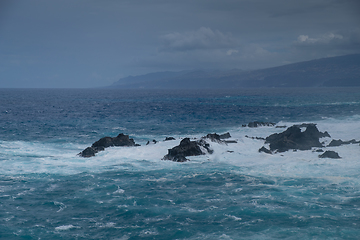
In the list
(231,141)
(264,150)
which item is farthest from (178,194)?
(231,141)

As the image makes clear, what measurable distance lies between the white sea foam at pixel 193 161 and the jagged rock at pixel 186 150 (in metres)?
0.81

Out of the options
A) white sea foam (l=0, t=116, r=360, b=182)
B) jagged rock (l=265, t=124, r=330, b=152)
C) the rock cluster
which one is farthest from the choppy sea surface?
jagged rock (l=265, t=124, r=330, b=152)

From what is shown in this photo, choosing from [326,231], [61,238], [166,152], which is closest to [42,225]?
[61,238]

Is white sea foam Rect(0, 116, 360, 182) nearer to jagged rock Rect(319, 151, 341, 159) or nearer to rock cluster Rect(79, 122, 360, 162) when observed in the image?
jagged rock Rect(319, 151, 341, 159)

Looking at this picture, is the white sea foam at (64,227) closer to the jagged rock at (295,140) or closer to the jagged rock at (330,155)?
the jagged rock at (295,140)

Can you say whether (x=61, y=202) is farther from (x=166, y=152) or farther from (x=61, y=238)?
(x=166, y=152)

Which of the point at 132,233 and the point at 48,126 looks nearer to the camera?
the point at 132,233

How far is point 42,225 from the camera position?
17.5 meters

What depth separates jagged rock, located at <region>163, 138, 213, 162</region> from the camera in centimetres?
3219

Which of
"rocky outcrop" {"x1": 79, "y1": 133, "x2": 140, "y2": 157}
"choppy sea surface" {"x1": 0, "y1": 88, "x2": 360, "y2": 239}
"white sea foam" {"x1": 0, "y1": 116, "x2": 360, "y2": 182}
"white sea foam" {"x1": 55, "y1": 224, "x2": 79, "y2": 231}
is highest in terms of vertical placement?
"rocky outcrop" {"x1": 79, "y1": 133, "x2": 140, "y2": 157}

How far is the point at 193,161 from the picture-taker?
31703 mm

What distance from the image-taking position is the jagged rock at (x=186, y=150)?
1267 inches

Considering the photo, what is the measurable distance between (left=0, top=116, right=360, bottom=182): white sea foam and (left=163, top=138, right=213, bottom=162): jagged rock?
2.66ft

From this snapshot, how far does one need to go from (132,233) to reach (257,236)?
21.3ft
